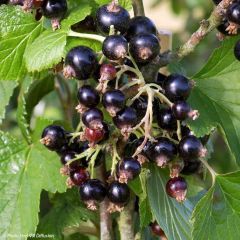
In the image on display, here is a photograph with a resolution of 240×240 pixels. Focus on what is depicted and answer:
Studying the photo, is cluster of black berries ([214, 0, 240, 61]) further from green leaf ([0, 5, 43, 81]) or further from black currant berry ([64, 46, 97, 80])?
green leaf ([0, 5, 43, 81])

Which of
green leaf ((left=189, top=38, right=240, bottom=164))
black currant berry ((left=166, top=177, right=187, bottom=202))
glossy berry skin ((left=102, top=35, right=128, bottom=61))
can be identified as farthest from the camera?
green leaf ((left=189, top=38, right=240, bottom=164))

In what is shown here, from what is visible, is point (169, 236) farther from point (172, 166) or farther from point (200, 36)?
point (200, 36)

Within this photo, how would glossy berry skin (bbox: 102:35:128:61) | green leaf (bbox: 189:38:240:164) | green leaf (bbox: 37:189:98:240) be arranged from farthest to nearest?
green leaf (bbox: 37:189:98:240), green leaf (bbox: 189:38:240:164), glossy berry skin (bbox: 102:35:128:61)

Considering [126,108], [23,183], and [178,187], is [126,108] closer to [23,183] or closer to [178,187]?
[178,187]

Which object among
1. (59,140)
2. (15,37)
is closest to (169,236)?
(59,140)

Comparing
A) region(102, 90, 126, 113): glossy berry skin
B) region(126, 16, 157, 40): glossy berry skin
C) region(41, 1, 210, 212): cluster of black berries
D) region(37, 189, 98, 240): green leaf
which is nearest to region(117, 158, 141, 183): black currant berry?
region(41, 1, 210, 212): cluster of black berries

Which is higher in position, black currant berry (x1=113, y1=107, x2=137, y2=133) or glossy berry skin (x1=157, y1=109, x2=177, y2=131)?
black currant berry (x1=113, y1=107, x2=137, y2=133)

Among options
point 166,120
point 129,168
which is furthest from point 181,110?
point 129,168
